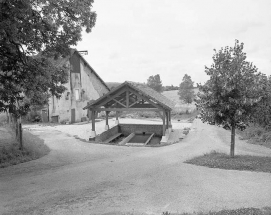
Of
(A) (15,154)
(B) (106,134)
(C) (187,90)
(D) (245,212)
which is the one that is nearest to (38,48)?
(A) (15,154)

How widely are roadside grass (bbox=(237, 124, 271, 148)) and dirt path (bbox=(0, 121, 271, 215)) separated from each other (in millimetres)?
2771

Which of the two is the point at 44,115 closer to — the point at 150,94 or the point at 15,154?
the point at 150,94

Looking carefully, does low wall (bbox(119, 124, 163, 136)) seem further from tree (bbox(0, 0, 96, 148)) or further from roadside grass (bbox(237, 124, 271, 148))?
tree (bbox(0, 0, 96, 148))

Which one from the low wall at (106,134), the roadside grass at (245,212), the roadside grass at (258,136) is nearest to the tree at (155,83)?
the low wall at (106,134)

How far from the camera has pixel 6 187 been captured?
920 cm

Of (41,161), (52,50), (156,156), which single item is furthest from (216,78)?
(41,161)

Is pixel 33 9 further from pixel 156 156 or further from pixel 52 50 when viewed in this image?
pixel 156 156

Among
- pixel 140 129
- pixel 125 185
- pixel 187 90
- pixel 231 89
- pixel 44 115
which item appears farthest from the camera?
pixel 187 90

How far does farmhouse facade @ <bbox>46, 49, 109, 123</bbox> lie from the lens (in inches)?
1261

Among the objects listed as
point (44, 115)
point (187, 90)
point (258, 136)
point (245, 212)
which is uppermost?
point (187, 90)

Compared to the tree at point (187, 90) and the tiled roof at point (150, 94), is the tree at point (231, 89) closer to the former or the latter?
the tiled roof at point (150, 94)

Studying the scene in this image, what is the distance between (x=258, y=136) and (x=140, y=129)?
1118 cm

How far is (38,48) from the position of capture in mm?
11477

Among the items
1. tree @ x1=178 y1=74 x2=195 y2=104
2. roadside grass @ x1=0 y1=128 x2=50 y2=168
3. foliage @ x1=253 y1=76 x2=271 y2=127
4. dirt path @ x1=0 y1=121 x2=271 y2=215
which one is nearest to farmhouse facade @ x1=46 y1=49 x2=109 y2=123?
roadside grass @ x1=0 y1=128 x2=50 y2=168
